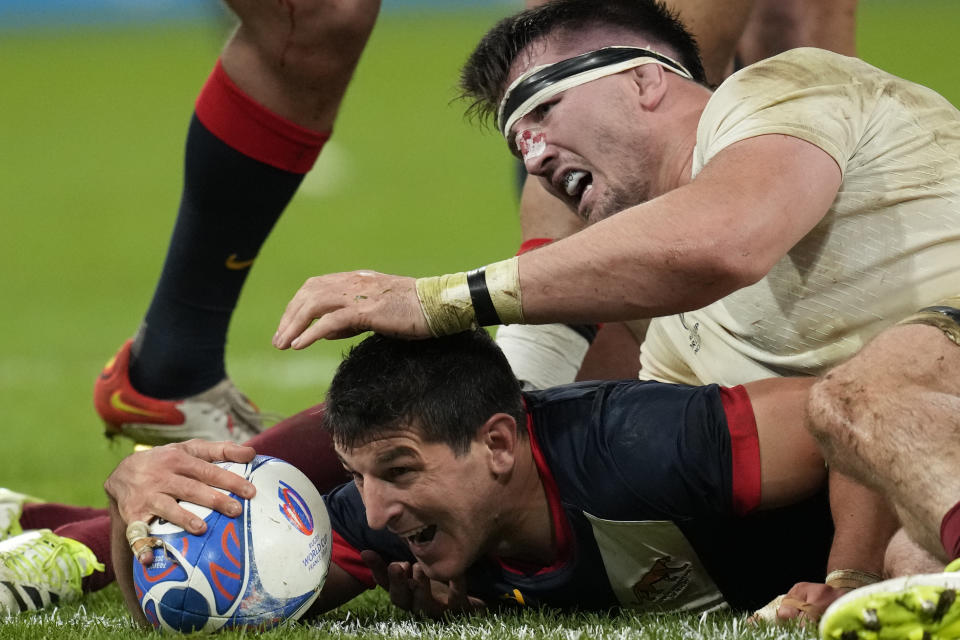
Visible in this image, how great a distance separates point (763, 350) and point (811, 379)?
323mm

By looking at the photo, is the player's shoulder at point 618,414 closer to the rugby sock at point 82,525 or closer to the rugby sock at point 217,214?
the rugby sock at point 82,525

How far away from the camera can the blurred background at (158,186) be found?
845cm

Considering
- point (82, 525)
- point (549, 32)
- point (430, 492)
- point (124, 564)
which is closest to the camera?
point (430, 492)

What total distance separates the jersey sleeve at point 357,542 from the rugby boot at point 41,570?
800 mm

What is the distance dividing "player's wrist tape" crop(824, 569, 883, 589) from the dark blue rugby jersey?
0.25 meters

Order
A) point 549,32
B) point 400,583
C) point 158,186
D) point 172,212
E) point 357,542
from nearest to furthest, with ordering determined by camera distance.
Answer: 1. point 400,583
2. point 357,542
3. point 549,32
4. point 172,212
5. point 158,186

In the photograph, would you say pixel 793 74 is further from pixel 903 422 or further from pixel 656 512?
pixel 656 512

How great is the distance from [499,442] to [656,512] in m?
0.39

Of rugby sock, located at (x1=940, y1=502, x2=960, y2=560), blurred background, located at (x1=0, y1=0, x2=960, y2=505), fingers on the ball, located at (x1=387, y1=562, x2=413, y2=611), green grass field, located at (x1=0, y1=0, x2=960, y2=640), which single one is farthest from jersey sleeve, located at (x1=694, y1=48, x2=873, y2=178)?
fingers on the ball, located at (x1=387, y1=562, x2=413, y2=611)

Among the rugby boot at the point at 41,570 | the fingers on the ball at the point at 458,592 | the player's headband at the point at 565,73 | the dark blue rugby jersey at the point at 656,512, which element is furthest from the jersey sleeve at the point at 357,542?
the player's headband at the point at 565,73

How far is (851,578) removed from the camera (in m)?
3.19

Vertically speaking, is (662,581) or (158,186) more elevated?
(662,581)

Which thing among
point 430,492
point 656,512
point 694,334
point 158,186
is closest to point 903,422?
point 656,512

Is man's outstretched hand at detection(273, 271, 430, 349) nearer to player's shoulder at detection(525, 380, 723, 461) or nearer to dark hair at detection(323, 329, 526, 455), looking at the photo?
dark hair at detection(323, 329, 526, 455)
